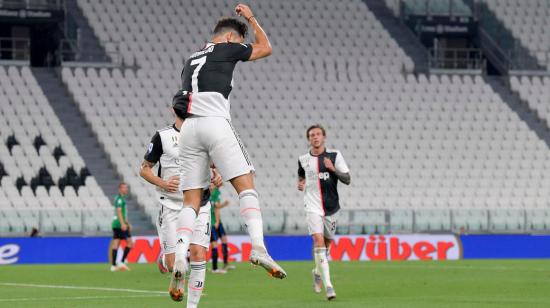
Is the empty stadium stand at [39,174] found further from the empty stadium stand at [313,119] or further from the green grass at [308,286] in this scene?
the green grass at [308,286]

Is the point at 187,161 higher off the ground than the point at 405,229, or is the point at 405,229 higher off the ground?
the point at 187,161

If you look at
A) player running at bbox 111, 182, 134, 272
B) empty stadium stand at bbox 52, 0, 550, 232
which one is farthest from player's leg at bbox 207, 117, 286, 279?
empty stadium stand at bbox 52, 0, 550, 232

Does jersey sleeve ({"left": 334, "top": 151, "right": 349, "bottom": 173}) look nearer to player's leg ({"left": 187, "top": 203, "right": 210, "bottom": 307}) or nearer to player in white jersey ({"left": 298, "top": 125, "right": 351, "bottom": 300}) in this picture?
player in white jersey ({"left": 298, "top": 125, "right": 351, "bottom": 300})

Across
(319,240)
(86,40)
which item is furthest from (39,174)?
(319,240)

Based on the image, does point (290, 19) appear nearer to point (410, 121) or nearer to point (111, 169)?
point (410, 121)

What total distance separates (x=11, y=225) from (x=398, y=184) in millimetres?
11991

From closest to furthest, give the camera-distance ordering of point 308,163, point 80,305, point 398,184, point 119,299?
point 80,305
point 119,299
point 308,163
point 398,184

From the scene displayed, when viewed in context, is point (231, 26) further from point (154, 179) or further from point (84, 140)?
point (84, 140)

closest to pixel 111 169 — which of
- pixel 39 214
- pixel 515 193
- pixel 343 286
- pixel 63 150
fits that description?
pixel 63 150

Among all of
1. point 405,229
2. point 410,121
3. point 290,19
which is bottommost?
point 405,229

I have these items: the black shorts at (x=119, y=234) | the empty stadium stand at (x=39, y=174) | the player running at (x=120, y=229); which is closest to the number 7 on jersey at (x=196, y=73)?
the player running at (x=120, y=229)

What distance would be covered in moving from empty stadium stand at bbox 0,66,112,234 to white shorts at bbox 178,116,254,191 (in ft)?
67.3

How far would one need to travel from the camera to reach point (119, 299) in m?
15.9

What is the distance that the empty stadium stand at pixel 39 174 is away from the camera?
3095 centimetres
